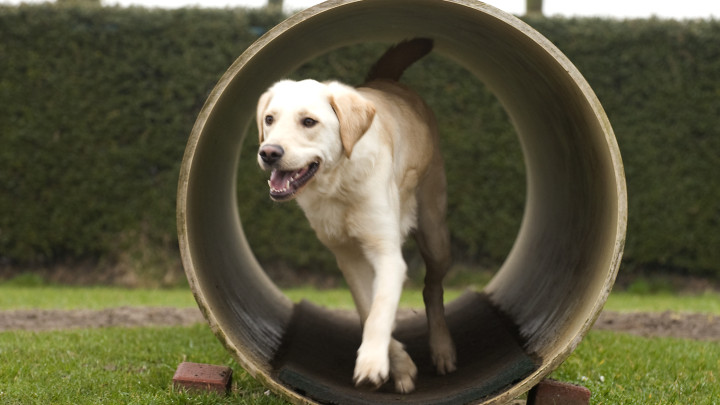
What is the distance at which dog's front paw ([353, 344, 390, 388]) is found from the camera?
3.63 metres

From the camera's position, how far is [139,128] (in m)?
10.6

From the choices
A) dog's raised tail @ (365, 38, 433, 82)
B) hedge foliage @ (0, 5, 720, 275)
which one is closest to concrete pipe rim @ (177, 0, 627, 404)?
dog's raised tail @ (365, 38, 433, 82)

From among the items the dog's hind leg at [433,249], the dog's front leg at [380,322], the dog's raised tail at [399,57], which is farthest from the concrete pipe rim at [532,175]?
the dog's hind leg at [433,249]

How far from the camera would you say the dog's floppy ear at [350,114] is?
379 cm

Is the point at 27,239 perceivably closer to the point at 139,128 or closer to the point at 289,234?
the point at 139,128

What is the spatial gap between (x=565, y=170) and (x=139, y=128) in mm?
6759

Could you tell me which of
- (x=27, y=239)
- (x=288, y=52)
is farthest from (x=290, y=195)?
(x=27, y=239)

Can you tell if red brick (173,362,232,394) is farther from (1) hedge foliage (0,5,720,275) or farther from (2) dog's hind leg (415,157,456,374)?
(1) hedge foliage (0,5,720,275)

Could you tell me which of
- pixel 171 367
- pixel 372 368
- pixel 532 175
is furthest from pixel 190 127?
pixel 372 368

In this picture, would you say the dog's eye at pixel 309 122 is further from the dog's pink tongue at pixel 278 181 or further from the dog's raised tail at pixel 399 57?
the dog's raised tail at pixel 399 57

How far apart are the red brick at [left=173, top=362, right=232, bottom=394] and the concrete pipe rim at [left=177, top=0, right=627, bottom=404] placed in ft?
0.74

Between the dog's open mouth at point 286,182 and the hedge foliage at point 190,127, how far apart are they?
6.86m

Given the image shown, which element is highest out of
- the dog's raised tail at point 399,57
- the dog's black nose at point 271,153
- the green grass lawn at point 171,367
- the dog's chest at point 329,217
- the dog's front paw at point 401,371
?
the dog's raised tail at point 399,57

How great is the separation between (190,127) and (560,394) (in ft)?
25.1
